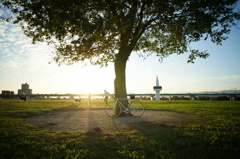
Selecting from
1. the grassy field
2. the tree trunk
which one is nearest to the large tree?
the tree trunk

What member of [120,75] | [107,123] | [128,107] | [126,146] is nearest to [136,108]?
[128,107]

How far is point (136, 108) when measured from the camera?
10.9 meters

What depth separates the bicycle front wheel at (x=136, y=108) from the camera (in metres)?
10.9

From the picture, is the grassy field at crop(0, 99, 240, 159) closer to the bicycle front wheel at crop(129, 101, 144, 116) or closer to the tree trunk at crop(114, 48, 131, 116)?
the bicycle front wheel at crop(129, 101, 144, 116)

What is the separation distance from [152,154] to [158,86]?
39.6m

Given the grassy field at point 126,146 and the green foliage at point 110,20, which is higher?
the green foliage at point 110,20

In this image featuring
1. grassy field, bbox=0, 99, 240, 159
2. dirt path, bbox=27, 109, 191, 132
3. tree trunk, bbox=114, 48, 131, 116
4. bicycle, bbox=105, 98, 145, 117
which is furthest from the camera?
tree trunk, bbox=114, 48, 131, 116

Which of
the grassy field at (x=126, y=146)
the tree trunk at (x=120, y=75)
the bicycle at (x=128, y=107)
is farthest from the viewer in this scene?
the tree trunk at (x=120, y=75)

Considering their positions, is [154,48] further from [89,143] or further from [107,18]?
[89,143]

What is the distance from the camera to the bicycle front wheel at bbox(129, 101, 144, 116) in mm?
10852

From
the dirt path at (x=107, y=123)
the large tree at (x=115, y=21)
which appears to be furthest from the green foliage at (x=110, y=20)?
the dirt path at (x=107, y=123)

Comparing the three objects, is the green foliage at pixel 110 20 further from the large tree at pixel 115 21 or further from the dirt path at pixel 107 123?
the dirt path at pixel 107 123

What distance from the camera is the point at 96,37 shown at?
1030 centimetres

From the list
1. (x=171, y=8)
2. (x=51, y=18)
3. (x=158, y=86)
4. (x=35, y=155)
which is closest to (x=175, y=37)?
(x=171, y=8)
